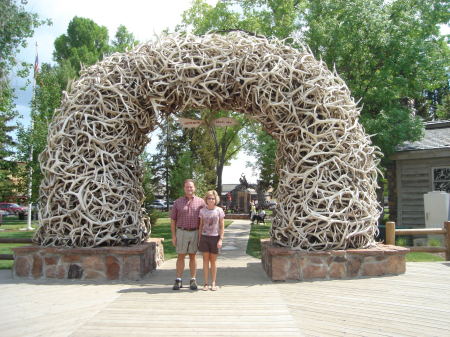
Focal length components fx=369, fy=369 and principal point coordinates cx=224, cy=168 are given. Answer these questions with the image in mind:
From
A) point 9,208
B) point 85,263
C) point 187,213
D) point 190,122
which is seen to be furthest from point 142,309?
point 9,208

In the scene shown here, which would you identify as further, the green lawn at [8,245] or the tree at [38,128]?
the tree at [38,128]

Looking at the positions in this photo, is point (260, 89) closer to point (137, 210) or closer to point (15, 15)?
point (137, 210)

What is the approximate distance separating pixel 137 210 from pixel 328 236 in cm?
333

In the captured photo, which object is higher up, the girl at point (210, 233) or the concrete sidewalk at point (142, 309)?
the girl at point (210, 233)

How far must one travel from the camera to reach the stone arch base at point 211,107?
19.7ft

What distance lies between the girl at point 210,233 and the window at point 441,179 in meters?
10.2

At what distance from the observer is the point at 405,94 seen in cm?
1153

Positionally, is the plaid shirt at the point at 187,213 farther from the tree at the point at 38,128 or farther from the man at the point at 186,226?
the tree at the point at 38,128

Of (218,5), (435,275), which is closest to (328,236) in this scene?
(435,275)

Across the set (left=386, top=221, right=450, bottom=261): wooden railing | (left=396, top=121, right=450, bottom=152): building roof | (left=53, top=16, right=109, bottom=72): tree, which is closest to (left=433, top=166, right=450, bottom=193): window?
(left=396, top=121, right=450, bottom=152): building roof

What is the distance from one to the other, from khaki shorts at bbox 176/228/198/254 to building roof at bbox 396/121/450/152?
928 centimetres

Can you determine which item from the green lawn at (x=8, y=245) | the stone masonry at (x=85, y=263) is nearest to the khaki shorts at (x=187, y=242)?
the stone masonry at (x=85, y=263)

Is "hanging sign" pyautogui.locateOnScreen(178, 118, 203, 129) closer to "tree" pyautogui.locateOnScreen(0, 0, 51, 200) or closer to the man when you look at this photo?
the man

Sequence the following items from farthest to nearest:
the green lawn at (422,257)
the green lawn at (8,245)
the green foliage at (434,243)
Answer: the green foliage at (434,243) → the green lawn at (422,257) → the green lawn at (8,245)
